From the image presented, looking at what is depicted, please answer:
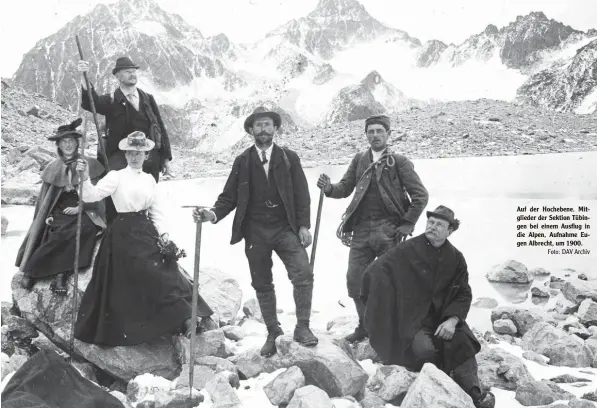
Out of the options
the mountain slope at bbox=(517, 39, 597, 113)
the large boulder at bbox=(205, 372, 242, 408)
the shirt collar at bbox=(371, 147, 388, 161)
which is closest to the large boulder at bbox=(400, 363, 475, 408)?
the large boulder at bbox=(205, 372, 242, 408)

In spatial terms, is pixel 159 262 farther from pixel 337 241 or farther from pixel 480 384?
pixel 337 241

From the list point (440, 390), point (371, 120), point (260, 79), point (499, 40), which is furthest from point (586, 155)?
point (499, 40)

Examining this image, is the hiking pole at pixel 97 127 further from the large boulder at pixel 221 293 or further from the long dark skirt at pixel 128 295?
the large boulder at pixel 221 293

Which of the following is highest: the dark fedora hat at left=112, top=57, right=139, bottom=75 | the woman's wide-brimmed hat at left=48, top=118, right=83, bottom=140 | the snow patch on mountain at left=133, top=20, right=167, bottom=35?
the snow patch on mountain at left=133, top=20, right=167, bottom=35

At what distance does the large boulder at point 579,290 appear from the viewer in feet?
17.5

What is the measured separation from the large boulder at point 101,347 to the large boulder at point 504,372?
6.20ft

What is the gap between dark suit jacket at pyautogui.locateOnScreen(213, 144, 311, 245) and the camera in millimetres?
3617

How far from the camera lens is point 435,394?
9.30 ft

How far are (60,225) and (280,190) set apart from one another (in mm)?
1716

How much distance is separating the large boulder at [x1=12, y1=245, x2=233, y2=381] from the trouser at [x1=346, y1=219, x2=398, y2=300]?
1.15 metres

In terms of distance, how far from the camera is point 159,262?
3629mm

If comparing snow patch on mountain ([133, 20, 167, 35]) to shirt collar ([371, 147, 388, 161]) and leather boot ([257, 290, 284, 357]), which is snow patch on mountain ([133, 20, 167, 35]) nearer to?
shirt collar ([371, 147, 388, 161])

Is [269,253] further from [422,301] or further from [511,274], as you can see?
[511,274]

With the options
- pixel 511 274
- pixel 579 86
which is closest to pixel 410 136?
pixel 511 274
